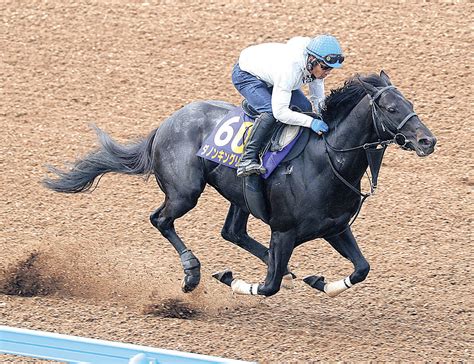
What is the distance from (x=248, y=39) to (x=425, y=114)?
110 inches

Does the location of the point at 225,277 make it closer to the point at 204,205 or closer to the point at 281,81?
the point at 281,81

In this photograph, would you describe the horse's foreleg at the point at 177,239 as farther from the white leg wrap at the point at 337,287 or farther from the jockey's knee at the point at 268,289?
the white leg wrap at the point at 337,287

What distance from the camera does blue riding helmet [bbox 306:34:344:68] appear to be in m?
7.20

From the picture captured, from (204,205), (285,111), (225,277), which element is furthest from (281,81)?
(204,205)

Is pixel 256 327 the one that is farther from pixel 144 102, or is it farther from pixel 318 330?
pixel 144 102

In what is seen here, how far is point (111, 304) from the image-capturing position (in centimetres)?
824

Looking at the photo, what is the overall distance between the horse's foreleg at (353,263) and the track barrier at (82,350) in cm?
271

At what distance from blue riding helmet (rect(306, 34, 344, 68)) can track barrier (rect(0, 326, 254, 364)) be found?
2.80m

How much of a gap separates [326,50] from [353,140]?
0.68m

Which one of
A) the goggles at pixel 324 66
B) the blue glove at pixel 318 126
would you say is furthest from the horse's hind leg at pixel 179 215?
the goggles at pixel 324 66

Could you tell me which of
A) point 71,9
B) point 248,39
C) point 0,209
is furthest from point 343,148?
point 71,9

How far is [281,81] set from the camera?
7367 millimetres

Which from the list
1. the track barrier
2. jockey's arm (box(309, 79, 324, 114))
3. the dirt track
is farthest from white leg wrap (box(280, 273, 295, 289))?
the track barrier

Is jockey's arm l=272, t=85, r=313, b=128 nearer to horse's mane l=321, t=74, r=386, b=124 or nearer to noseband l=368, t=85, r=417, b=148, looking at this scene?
horse's mane l=321, t=74, r=386, b=124
